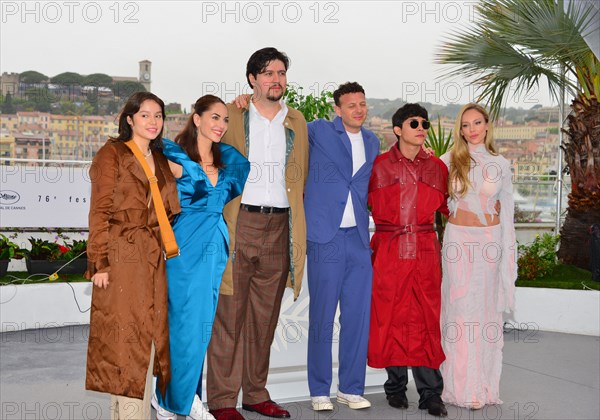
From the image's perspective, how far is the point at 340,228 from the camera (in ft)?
12.4

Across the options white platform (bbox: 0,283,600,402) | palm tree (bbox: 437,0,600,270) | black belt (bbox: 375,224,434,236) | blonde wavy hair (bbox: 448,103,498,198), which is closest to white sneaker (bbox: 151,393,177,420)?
black belt (bbox: 375,224,434,236)

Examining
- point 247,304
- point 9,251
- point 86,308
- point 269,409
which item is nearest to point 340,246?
point 247,304

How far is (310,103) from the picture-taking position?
727cm

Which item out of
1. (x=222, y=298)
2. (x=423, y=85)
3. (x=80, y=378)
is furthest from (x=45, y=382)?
(x=423, y=85)

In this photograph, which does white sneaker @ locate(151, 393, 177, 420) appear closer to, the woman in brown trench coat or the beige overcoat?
the woman in brown trench coat

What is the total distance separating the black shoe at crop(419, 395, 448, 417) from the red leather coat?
176 millimetres

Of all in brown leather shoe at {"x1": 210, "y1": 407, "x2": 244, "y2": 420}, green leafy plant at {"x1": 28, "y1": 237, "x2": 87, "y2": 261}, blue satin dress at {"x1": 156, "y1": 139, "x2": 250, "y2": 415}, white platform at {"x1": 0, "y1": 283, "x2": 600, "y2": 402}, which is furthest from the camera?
green leafy plant at {"x1": 28, "y1": 237, "x2": 87, "y2": 261}

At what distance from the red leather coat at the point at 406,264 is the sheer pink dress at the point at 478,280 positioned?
0.11m

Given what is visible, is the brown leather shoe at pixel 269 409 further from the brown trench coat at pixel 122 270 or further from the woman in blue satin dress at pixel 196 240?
the brown trench coat at pixel 122 270

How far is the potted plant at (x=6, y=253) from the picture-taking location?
21.6 ft

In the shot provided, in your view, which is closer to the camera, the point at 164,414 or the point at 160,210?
the point at 160,210

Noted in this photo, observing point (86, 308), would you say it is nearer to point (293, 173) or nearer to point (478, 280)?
point (293, 173)

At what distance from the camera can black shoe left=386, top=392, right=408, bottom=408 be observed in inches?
154

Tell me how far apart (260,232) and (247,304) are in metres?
0.38
